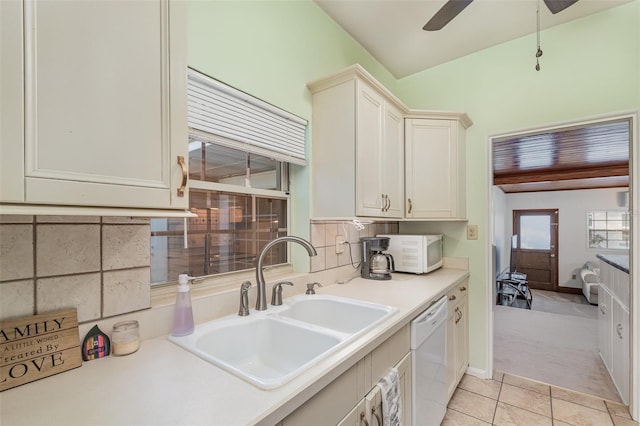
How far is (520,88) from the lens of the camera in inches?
88.3

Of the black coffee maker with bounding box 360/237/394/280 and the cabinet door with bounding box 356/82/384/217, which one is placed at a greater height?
the cabinet door with bounding box 356/82/384/217

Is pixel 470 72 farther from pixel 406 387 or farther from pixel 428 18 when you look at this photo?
pixel 406 387

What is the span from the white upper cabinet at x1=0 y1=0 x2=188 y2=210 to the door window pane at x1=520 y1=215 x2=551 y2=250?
321 inches

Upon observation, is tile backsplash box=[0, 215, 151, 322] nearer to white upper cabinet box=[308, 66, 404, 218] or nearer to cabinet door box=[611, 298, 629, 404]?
white upper cabinet box=[308, 66, 404, 218]

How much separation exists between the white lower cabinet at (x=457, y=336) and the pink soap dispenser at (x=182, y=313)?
1592mm

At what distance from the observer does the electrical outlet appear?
2.44 m

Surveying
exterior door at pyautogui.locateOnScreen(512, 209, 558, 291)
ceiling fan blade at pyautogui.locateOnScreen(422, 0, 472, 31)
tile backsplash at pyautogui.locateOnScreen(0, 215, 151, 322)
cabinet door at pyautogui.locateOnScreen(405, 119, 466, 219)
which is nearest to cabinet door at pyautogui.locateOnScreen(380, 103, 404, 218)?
cabinet door at pyautogui.locateOnScreen(405, 119, 466, 219)

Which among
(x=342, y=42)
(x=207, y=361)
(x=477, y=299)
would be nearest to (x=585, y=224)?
(x=477, y=299)

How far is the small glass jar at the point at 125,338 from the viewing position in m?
0.91

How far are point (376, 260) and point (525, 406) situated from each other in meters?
1.42

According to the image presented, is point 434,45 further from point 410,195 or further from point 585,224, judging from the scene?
point 585,224

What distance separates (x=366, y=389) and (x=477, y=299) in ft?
5.90

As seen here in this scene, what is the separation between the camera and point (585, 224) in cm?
618

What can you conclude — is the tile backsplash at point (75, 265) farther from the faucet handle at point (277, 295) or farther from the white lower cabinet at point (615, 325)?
the white lower cabinet at point (615, 325)
